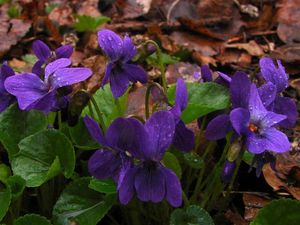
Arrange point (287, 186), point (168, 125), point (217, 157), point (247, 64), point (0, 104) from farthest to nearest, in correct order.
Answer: point (247, 64)
point (217, 157)
point (287, 186)
point (0, 104)
point (168, 125)

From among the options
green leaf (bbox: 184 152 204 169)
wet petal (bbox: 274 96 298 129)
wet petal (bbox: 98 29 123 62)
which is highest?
wet petal (bbox: 98 29 123 62)

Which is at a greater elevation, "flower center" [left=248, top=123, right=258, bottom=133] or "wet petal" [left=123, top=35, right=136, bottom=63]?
"wet petal" [left=123, top=35, right=136, bottom=63]

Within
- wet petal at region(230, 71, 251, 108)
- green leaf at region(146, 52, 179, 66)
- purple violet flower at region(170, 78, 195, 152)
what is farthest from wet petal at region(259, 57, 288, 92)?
green leaf at region(146, 52, 179, 66)

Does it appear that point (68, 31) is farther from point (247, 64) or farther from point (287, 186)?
point (287, 186)

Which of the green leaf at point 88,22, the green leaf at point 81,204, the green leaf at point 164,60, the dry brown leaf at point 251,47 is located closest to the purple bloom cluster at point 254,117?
the green leaf at point 81,204

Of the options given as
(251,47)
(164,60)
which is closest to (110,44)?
(164,60)

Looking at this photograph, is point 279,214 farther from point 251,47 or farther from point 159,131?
point 251,47

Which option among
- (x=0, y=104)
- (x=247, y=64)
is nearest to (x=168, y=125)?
(x=0, y=104)

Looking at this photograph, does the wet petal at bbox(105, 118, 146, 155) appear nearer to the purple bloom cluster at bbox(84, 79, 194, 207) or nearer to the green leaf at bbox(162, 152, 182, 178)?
the purple bloom cluster at bbox(84, 79, 194, 207)
